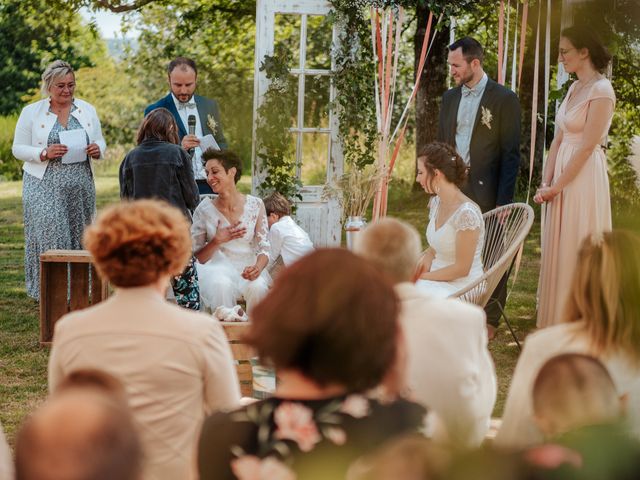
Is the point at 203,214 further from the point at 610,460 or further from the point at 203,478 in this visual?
the point at 610,460

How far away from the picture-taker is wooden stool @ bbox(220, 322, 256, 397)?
165 inches

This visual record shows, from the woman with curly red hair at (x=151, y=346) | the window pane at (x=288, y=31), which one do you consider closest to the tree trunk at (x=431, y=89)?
the window pane at (x=288, y=31)

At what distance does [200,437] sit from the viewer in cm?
189

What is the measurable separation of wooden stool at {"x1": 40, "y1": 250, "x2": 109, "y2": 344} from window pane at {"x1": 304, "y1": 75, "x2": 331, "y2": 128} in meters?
2.13

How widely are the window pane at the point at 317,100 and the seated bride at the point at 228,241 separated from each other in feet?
6.12

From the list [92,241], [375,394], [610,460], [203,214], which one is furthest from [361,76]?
[610,460]

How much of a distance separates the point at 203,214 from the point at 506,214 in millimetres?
1572

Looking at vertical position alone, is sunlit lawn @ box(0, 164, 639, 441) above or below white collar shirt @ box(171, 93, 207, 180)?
below

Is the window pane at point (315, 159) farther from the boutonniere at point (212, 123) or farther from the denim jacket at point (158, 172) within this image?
the denim jacket at point (158, 172)

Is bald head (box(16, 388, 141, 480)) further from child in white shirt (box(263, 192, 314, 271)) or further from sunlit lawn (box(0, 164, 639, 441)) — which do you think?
child in white shirt (box(263, 192, 314, 271))

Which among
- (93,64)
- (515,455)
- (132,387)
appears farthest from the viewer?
(93,64)

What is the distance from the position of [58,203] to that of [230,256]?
4.94 feet

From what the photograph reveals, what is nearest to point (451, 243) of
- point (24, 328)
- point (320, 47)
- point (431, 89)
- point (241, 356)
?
point (241, 356)

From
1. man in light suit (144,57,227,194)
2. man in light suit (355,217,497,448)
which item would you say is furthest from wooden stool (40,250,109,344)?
man in light suit (355,217,497,448)
